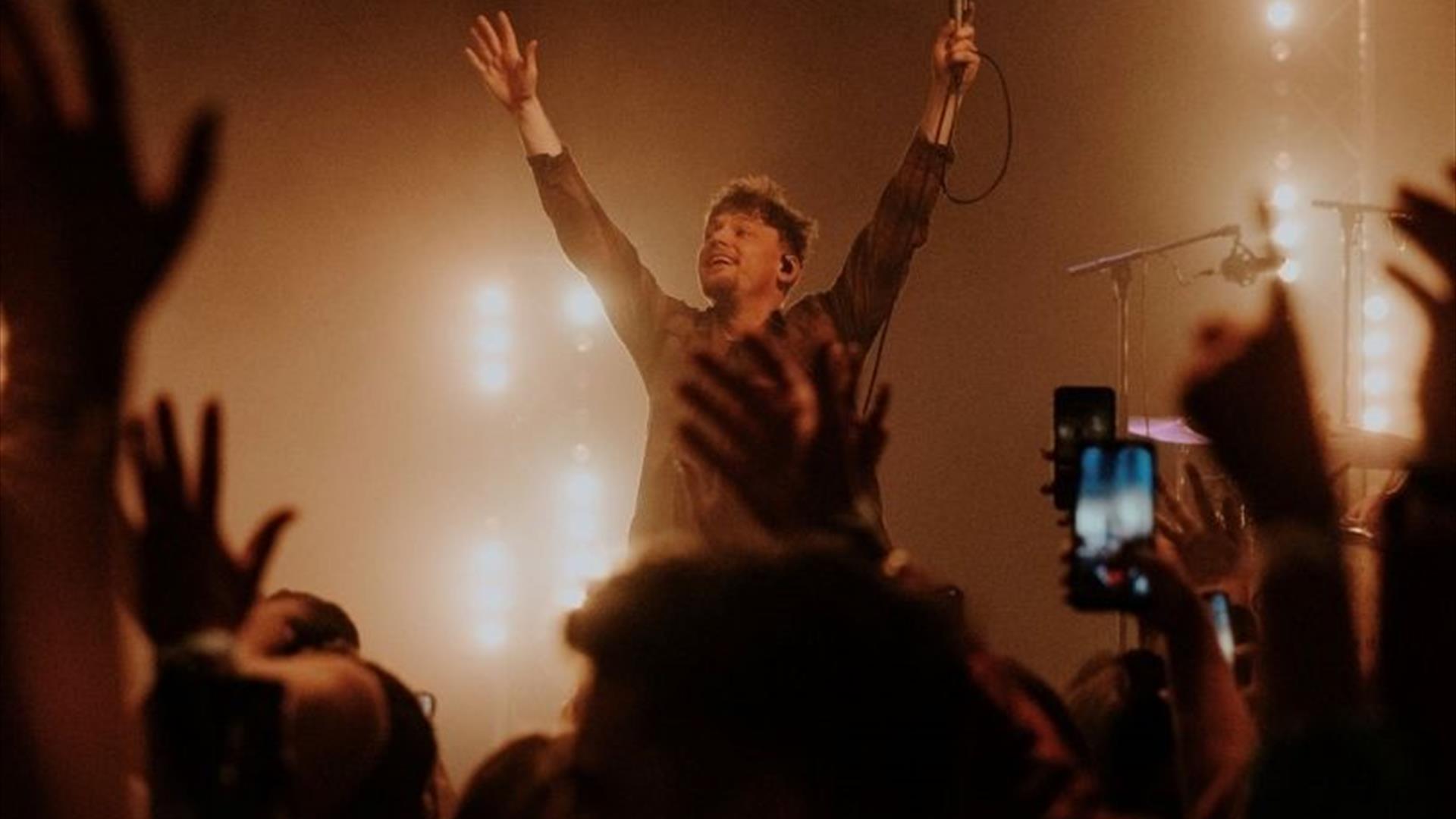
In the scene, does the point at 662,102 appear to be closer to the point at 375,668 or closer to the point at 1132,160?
the point at 1132,160

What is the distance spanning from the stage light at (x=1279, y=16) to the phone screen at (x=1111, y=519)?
14.0ft

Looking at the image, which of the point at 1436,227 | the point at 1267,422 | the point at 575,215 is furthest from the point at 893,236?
the point at 1267,422

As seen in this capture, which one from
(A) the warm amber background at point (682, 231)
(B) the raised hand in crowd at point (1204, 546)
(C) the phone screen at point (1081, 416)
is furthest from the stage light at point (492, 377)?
(C) the phone screen at point (1081, 416)

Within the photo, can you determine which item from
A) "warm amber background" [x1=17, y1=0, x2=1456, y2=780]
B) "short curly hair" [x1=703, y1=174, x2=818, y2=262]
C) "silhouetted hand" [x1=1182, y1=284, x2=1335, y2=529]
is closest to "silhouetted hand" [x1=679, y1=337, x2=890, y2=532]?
"silhouetted hand" [x1=1182, y1=284, x2=1335, y2=529]

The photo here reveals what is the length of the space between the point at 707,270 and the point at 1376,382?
2695mm

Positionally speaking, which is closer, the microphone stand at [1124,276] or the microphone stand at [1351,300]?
the microphone stand at [1124,276]

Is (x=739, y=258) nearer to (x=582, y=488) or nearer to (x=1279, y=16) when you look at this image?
(x=582, y=488)

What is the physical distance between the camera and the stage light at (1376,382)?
17.9ft

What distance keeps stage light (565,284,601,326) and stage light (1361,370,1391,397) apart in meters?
2.24

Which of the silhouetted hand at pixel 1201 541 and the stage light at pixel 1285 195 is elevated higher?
the stage light at pixel 1285 195

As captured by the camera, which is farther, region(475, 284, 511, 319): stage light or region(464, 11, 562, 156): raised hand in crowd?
region(475, 284, 511, 319): stage light

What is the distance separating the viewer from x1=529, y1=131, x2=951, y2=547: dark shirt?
11.3ft

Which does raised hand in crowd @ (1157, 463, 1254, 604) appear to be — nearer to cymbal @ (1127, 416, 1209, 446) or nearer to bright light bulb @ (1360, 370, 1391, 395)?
cymbal @ (1127, 416, 1209, 446)

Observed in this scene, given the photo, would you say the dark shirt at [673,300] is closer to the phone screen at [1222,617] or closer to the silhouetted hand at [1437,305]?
the phone screen at [1222,617]
